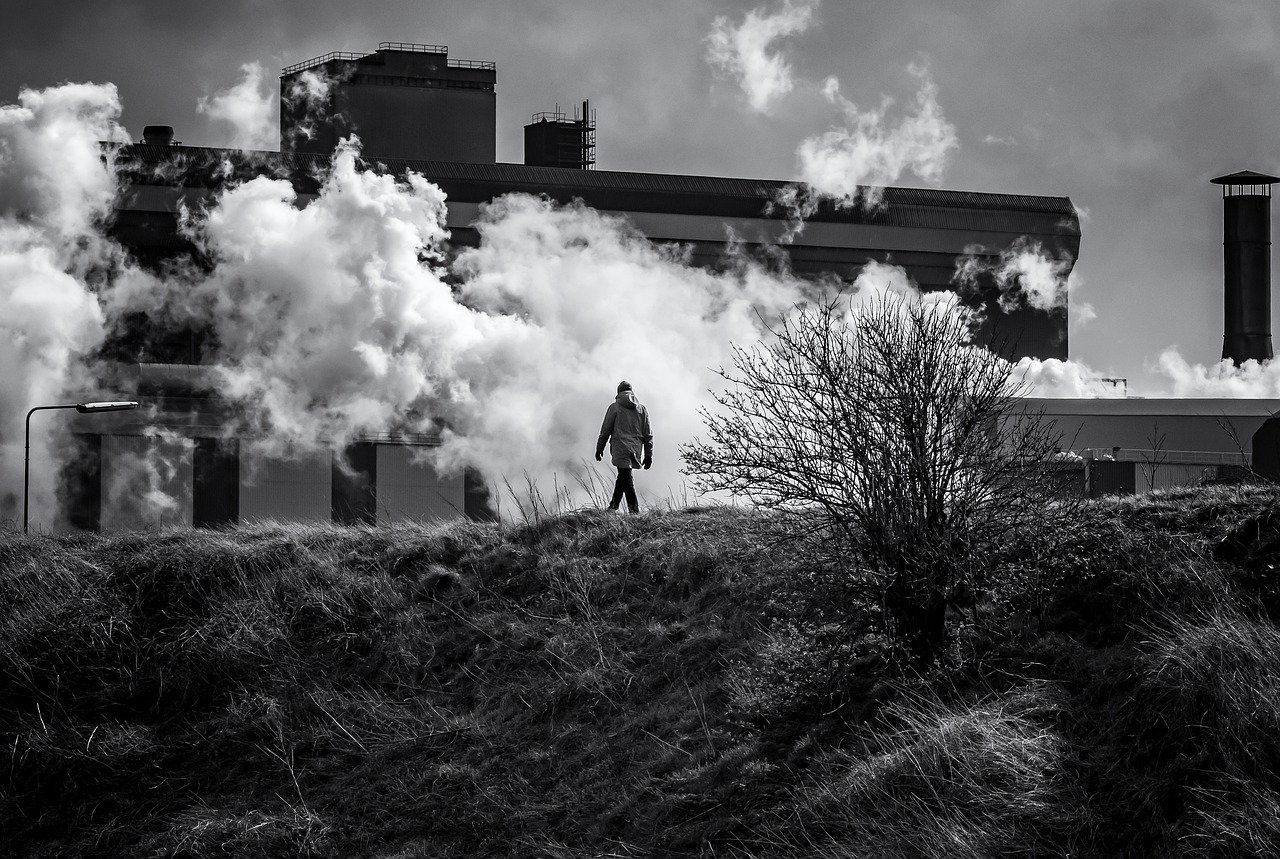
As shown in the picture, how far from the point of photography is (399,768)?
29.7 ft

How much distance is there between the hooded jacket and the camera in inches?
525

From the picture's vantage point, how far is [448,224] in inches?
1217

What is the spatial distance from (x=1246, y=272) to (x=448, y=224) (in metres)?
21.4

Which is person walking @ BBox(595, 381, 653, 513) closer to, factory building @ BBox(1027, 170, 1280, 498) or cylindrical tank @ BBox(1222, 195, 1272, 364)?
factory building @ BBox(1027, 170, 1280, 498)

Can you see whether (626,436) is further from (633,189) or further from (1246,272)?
(1246,272)

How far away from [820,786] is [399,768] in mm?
3233

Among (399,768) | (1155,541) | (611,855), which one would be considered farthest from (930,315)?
(399,768)

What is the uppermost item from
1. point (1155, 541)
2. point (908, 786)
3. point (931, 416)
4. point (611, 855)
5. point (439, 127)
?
point (439, 127)

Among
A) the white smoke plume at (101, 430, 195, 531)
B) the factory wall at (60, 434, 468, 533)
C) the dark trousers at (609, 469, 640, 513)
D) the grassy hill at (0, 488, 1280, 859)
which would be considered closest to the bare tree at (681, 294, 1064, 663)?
the grassy hill at (0, 488, 1280, 859)

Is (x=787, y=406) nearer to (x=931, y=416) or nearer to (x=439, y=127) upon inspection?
(x=931, y=416)

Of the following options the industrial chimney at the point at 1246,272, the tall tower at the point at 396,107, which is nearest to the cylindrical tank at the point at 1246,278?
the industrial chimney at the point at 1246,272

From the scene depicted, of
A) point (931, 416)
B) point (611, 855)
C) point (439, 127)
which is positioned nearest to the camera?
point (611, 855)

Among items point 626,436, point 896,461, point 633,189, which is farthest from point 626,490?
point 633,189

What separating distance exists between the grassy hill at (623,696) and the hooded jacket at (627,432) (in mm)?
1186
